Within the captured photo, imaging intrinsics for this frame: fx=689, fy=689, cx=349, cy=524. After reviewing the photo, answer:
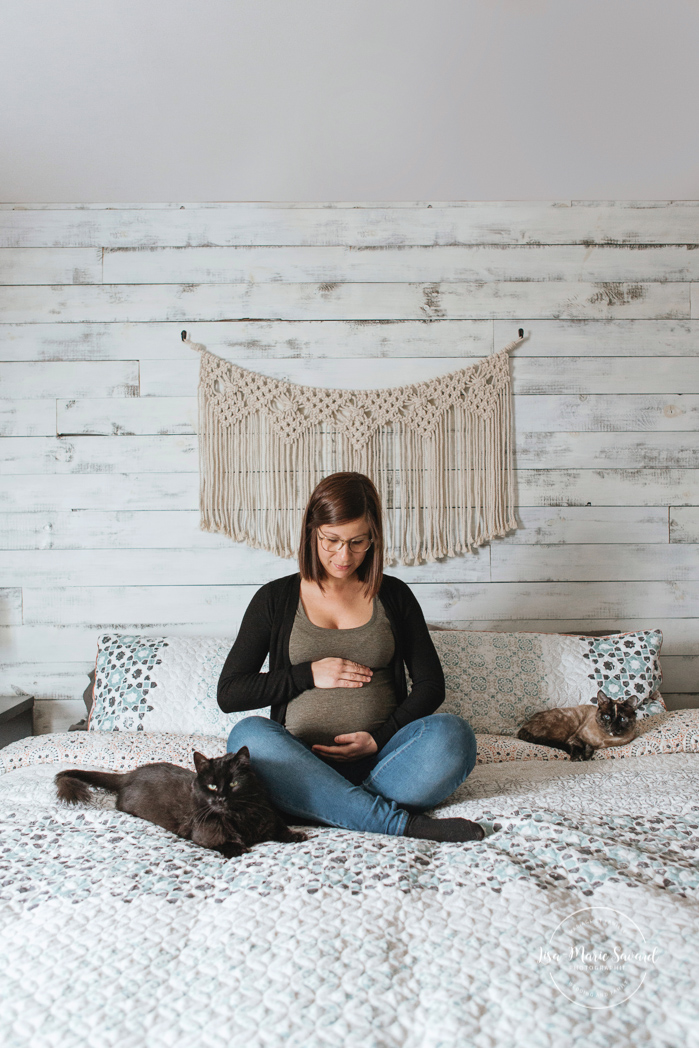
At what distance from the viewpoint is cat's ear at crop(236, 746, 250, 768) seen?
131cm

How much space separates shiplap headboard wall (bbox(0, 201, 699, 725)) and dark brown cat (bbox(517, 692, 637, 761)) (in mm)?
570

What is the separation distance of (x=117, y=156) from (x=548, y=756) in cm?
221

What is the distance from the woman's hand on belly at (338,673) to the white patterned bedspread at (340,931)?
0.37 meters

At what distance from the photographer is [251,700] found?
64.9 inches

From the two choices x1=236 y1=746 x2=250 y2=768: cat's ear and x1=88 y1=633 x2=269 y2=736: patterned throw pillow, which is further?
x1=88 y1=633 x2=269 y2=736: patterned throw pillow

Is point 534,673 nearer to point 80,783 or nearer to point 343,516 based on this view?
point 343,516

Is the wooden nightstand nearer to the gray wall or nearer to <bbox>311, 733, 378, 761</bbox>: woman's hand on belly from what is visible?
<bbox>311, 733, 378, 761</bbox>: woman's hand on belly

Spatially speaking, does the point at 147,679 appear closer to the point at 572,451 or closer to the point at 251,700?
the point at 251,700

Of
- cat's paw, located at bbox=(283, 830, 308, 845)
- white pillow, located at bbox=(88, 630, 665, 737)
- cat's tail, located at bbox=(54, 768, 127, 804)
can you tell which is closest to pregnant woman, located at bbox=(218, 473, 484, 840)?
cat's paw, located at bbox=(283, 830, 308, 845)

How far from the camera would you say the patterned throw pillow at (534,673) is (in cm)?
203

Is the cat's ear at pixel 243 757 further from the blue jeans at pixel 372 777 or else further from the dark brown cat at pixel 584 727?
the dark brown cat at pixel 584 727

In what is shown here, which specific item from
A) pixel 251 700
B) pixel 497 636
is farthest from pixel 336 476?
pixel 497 636

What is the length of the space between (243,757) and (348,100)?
1.73 meters

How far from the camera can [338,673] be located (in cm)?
159
